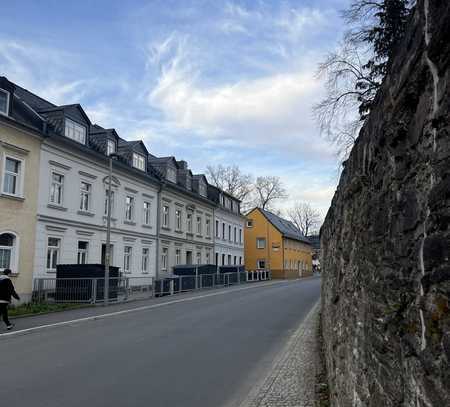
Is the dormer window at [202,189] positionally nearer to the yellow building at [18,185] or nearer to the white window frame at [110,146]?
the white window frame at [110,146]

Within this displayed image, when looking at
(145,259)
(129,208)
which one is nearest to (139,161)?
(129,208)

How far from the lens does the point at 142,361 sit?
329 inches

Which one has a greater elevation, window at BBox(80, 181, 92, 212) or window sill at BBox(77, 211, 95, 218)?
window at BBox(80, 181, 92, 212)

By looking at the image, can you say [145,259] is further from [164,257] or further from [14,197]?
[14,197]

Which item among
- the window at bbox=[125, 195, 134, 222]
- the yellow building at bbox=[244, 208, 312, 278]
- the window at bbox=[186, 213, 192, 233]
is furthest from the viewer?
the yellow building at bbox=[244, 208, 312, 278]

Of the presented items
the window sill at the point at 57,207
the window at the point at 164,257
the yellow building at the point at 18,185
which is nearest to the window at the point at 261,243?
the window at the point at 164,257

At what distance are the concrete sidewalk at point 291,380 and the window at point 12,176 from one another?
15470mm

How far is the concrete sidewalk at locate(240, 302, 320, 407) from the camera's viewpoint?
5.86 m

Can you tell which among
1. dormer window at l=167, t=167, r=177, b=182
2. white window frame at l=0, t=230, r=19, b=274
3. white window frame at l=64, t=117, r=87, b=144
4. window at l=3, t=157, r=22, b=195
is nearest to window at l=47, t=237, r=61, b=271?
white window frame at l=0, t=230, r=19, b=274

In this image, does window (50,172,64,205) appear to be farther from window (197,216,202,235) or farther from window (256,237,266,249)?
window (256,237,266,249)

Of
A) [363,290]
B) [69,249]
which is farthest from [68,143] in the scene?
[363,290]

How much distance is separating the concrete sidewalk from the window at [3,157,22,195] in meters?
15.5

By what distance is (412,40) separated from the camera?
2.22 m

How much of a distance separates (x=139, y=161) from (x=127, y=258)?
7.01 m
